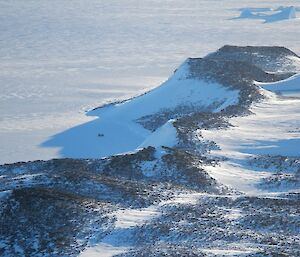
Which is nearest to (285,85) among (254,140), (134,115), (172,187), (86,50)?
(134,115)

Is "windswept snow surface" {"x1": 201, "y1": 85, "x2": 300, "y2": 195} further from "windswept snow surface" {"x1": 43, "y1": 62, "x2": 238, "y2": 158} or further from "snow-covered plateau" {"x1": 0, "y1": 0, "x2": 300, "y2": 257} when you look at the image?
"windswept snow surface" {"x1": 43, "y1": 62, "x2": 238, "y2": 158}

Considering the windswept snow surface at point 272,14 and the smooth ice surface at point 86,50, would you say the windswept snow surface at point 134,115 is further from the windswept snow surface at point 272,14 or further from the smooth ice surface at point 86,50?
the windswept snow surface at point 272,14

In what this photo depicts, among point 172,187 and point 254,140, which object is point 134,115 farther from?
point 172,187

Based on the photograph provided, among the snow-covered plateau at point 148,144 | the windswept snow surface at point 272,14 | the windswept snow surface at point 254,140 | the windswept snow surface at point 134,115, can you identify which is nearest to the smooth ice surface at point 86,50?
the snow-covered plateau at point 148,144

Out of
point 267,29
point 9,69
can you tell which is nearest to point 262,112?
point 9,69

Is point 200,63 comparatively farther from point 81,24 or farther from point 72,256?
point 81,24

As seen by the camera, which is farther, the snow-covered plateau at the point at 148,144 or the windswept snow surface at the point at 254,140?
the windswept snow surface at the point at 254,140

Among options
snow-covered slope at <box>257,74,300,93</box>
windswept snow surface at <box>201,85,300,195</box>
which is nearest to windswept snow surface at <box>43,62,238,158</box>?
windswept snow surface at <box>201,85,300,195</box>
